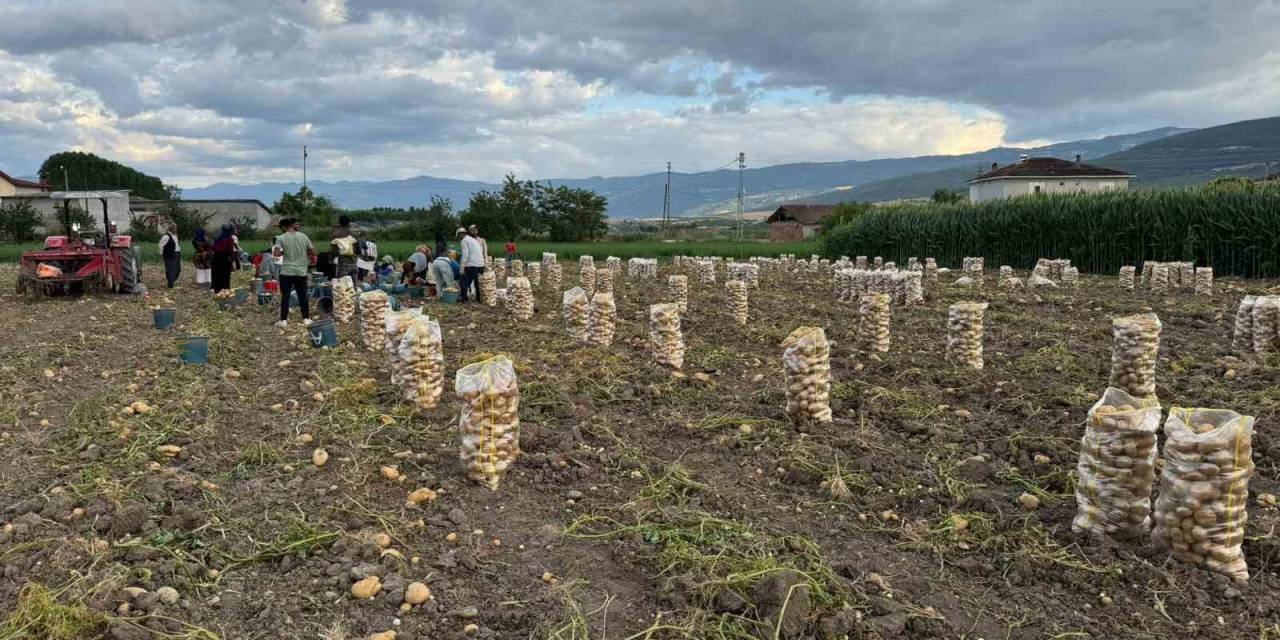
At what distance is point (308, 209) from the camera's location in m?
55.7

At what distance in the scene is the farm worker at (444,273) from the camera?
47.8 feet

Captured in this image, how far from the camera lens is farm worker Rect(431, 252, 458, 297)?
14555mm

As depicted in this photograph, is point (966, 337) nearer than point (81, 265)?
Yes

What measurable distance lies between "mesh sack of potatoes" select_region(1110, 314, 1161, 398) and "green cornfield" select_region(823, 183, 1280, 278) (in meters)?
18.7

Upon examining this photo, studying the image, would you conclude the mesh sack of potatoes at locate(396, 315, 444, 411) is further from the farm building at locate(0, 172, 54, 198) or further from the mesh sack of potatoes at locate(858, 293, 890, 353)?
the farm building at locate(0, 172, 54, 198)

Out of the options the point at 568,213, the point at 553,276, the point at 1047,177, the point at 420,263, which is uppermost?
the point at 1047,177

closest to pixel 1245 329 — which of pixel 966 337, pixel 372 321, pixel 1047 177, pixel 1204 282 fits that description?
pixel 966 337

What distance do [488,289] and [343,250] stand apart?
7.87 ft

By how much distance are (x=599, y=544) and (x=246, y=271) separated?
72.8 ft

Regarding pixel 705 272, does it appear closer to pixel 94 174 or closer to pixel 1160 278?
pixel 1160 278

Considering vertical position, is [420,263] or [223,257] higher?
[223,257]

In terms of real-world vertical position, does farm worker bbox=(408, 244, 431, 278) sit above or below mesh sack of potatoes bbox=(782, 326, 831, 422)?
above

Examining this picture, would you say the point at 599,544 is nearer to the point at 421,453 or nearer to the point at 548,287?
the point at 421,453

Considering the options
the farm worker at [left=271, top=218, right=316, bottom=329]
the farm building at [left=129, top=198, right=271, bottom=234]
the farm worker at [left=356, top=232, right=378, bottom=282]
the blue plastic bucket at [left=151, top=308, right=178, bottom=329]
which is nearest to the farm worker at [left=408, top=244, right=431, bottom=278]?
the farm worker at [left=356, top=232, right=378, bottom=282]
